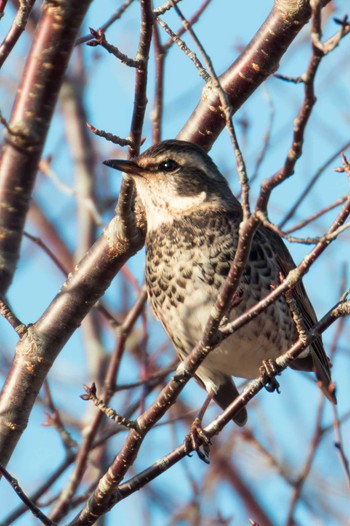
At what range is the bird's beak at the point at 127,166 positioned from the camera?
478cm

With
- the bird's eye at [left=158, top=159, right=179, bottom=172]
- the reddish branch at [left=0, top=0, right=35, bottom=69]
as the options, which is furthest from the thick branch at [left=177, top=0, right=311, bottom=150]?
the reddish branch at [left=0, top=0, right=35, bottom=69]

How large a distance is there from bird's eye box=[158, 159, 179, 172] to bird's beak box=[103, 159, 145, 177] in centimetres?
21

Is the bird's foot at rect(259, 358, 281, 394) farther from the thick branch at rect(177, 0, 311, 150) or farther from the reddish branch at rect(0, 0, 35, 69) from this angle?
the reddish branch at rect(0, 0, 35, 69)

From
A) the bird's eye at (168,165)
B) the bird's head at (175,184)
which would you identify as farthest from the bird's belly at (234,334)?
the bird's eye at (168,165)

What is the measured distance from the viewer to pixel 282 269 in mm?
5188

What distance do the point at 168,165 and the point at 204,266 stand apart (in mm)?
885

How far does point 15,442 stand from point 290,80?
2.36m

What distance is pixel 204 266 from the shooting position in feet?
15.9

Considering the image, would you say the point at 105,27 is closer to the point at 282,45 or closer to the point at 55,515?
the point at 282,45

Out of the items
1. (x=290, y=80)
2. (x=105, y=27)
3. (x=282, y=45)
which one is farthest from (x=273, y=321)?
(x=290, y=80)

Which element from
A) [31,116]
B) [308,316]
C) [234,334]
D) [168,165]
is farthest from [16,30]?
[308,316]

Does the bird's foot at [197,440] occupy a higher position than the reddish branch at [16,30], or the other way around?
the reddish branch at [16,30]

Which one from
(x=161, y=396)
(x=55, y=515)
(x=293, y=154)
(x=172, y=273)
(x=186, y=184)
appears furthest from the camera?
(x=186, y=184)

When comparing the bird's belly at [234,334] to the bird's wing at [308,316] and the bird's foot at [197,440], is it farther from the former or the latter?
the bird's foot at [197,440]
